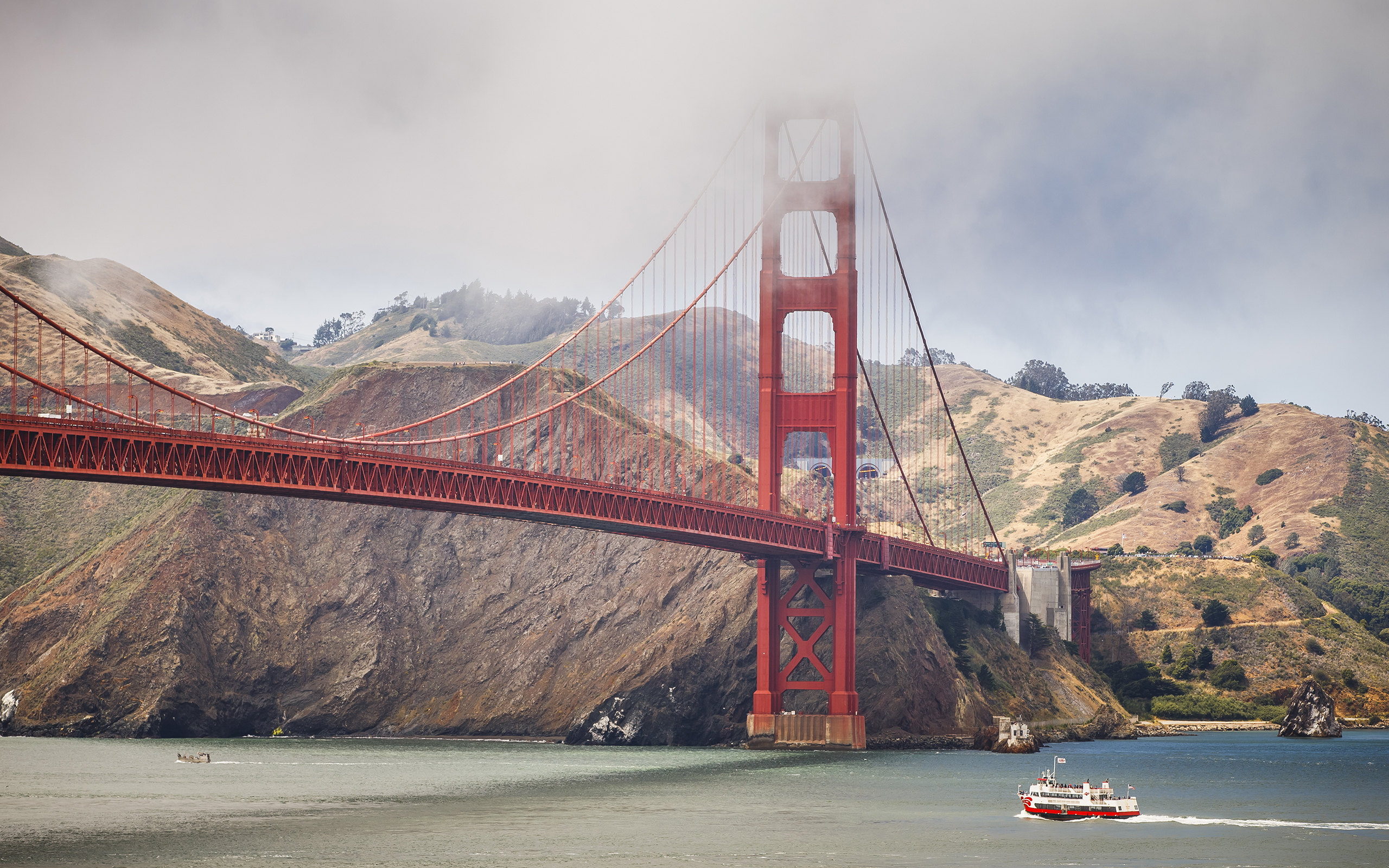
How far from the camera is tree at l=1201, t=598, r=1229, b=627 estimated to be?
13612cm

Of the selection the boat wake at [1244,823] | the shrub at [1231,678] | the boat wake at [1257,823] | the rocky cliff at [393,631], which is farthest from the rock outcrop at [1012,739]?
the shrub at [1231,678]

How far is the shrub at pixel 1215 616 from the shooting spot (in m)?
136

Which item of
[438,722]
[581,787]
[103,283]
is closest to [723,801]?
[581,787]

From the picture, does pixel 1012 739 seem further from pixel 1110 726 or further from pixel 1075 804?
pixel 1075 804

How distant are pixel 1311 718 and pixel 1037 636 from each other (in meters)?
19.5

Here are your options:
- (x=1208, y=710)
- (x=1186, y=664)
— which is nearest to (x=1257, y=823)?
(x=1208, y=710)

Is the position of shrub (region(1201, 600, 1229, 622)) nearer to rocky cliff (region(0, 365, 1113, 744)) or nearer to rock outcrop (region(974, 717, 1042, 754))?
rocky cliff (region(0, 365, 1113, 744))

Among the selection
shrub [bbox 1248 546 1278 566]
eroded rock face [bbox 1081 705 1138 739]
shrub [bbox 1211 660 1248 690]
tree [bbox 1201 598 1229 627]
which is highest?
shrub [bbox 1248 546 1278 566]

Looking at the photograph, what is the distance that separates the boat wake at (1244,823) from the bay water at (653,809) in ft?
0.55

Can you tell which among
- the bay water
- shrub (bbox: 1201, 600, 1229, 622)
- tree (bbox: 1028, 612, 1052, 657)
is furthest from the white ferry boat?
shrub (bbox: 1201, 600, 1229, 622)

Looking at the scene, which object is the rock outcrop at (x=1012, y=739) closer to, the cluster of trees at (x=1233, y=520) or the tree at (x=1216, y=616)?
the tree at (x=1216, y=616)

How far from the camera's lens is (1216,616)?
13612 centimetres

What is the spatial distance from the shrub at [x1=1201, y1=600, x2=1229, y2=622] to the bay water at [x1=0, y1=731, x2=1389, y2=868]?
4196 cm

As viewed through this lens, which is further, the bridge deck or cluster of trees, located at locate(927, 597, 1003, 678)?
cluster of trees, located at locate(927, 597, 1003, 678)
